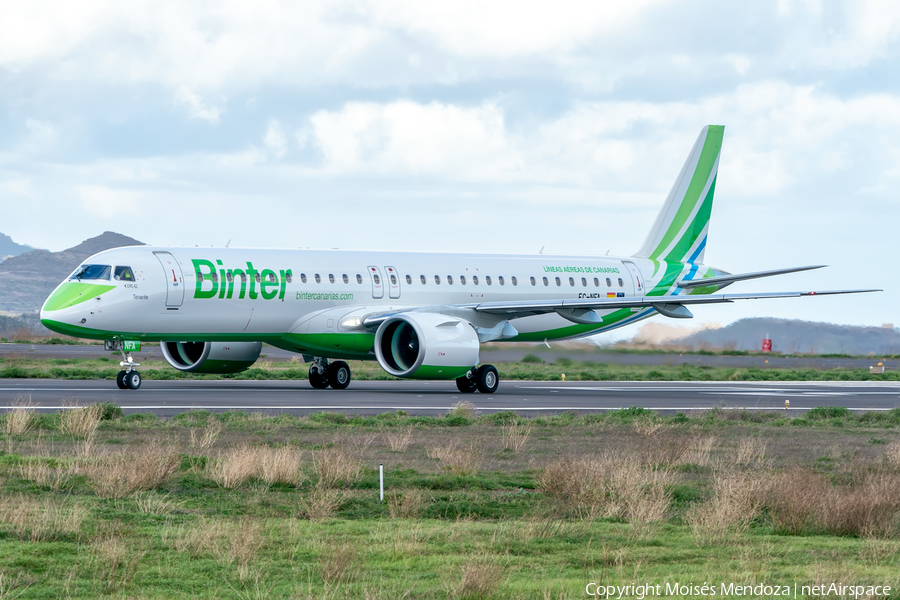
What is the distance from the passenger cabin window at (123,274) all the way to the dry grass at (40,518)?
20.8m

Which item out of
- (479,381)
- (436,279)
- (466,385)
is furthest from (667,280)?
(466,385)

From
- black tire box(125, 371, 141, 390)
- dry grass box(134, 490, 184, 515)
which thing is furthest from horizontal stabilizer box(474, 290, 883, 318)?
dry grass box(134, 490, 184, 515)

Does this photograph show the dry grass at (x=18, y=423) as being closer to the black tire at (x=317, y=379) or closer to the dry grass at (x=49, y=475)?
the dry grass at (x=49, y=475)

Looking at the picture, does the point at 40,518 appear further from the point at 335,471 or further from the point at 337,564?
the point at 335,471

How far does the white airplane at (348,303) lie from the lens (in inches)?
1303

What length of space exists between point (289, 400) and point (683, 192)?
74.5 ft

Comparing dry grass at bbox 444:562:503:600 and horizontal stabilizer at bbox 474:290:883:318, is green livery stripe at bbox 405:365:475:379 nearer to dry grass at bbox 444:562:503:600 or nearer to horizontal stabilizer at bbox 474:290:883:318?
horizontal stabilizer at bbox 474:290:883:318

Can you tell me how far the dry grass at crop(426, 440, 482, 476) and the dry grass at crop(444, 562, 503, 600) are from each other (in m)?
7.26

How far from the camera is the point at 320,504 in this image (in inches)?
514

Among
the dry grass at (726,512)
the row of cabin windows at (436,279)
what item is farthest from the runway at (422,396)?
the dry grass at (726,512)

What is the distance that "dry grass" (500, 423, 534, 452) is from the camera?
20.6 metres

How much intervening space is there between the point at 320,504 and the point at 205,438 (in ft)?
22.4

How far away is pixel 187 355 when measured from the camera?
129 ft

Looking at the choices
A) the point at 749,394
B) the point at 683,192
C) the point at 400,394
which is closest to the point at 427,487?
the point at 400,394
